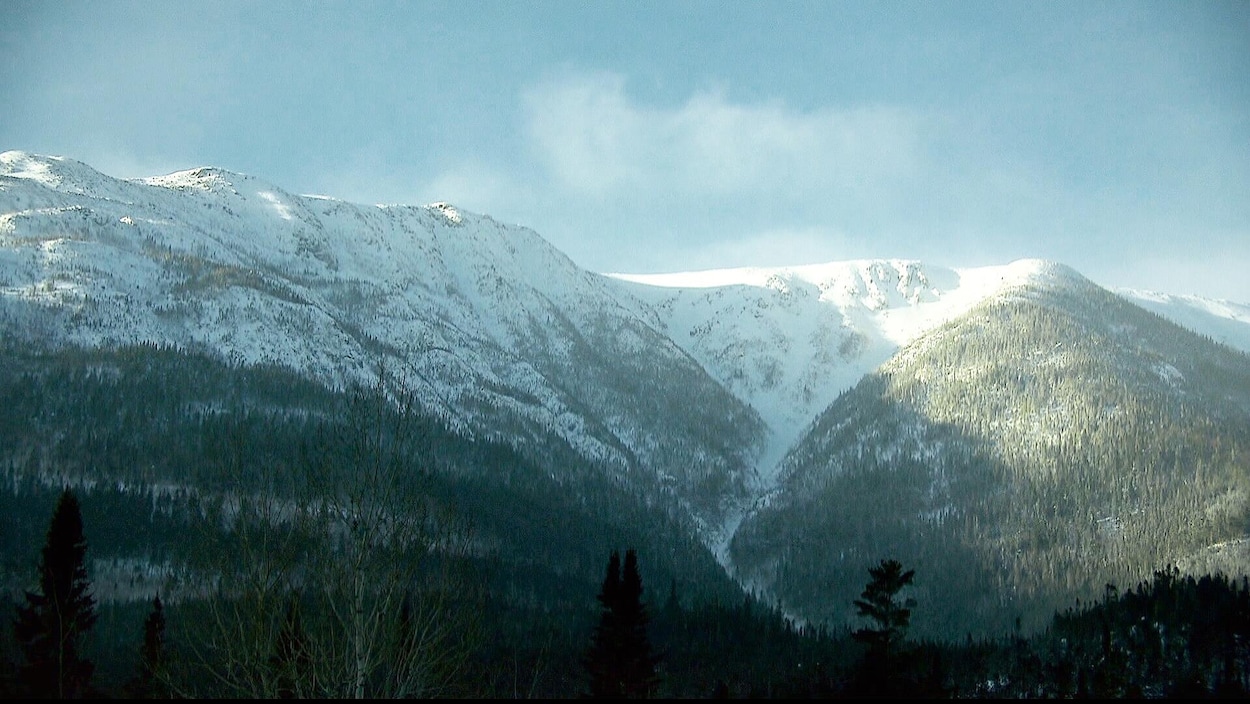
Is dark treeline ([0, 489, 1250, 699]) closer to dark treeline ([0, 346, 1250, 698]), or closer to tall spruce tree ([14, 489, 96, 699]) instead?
tall spruce tree ([14, 489, 96, 699])

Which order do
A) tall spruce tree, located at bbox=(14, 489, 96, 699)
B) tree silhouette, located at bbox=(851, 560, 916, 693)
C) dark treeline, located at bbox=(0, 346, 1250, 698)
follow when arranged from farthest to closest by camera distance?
tall spruce tree, located at bbox=(14, 489, 96, 699), tree silhouette, located at bbox=(851, 560, 916, 693), dark treeline, located at bbox=(0, 346, 1250, 698)

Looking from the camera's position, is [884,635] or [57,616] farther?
[57,616]

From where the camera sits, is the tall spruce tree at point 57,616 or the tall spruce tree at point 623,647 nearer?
the tall spruce tree at point 57,616

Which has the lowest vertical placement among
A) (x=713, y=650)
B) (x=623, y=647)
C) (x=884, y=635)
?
(x=713, y=650)

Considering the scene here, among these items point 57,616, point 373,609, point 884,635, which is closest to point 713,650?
point 884,635

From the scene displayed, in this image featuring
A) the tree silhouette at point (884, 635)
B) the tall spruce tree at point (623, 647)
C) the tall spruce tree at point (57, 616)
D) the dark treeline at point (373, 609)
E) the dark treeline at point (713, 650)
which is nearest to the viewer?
the dark treeline at point (373, 609)

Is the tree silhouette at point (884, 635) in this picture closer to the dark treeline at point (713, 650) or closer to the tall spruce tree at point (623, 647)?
the dark treeline at point (713, 650)

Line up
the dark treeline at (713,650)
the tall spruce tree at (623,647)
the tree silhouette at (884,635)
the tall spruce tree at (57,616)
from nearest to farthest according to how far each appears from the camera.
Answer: the tree silhouette at (884,635) → the tall spruce tree at (57,616) → the dark treeline at (713,650) → the tall spruce tree at (623,647)

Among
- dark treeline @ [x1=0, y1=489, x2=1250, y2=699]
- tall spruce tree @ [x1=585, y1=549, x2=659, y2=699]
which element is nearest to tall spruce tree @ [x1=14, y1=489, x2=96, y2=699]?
dark treeline @ [x1=0, y1=489, x2=1250, y2=699]

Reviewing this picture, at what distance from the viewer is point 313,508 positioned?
4091cm

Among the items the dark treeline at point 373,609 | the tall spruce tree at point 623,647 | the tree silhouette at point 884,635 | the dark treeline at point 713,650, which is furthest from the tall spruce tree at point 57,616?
the tree silhouette at point 884,635

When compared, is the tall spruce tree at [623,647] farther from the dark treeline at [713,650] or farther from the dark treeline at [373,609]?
the dark treeline at [373,609]

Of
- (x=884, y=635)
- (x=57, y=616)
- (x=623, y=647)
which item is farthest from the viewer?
(x=623, y=647)

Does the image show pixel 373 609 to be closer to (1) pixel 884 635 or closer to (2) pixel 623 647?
(1) pixel 884 635
